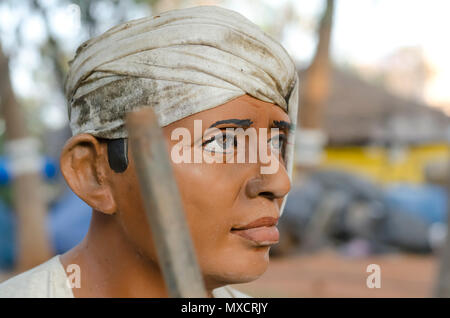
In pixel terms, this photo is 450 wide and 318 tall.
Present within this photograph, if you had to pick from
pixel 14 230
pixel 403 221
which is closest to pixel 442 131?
pixel 403 221

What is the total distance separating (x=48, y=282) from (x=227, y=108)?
814mm

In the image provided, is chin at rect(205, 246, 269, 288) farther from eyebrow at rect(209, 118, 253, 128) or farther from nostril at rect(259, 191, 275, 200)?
eyebrow at rect(209, 118, 253, 128)

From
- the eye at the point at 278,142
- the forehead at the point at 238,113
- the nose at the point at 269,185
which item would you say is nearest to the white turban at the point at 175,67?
the forehead at the point at 238,113

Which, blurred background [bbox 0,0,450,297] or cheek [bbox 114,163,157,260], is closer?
cheek [bbox 114,163,157,260]

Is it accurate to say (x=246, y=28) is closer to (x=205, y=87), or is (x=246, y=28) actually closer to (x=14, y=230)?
(x=205, y=87)

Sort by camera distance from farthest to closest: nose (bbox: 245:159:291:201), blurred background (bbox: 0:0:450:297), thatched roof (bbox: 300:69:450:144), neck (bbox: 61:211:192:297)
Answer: thatched roof (bbox: 300:69:450:144) < blurred background (bbox: 0:0:450:297) < neck (bbox: 61:211:192:297) < nose (bbox: 245:159:291:201)

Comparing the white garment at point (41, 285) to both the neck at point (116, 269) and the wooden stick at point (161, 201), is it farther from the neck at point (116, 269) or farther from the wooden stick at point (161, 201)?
the wooden stick at point (161, 201)

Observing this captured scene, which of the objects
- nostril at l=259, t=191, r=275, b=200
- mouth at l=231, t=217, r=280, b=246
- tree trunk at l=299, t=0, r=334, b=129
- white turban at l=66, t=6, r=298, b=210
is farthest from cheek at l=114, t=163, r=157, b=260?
tree trunk at l=299, t=0, r=334, b=129

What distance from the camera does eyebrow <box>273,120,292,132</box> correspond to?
1737 mm

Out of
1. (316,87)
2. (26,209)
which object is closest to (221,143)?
(26,209)

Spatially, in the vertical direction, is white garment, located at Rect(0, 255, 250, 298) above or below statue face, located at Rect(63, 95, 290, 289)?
below

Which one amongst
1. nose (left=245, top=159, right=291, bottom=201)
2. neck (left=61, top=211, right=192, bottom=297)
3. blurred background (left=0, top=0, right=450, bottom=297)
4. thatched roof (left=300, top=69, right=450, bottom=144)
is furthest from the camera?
thatched roof (left=300, top=69, right=450, bottom=144)

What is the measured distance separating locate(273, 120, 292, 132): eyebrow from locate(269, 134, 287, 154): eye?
3 centimetres

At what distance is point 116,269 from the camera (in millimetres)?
1679
